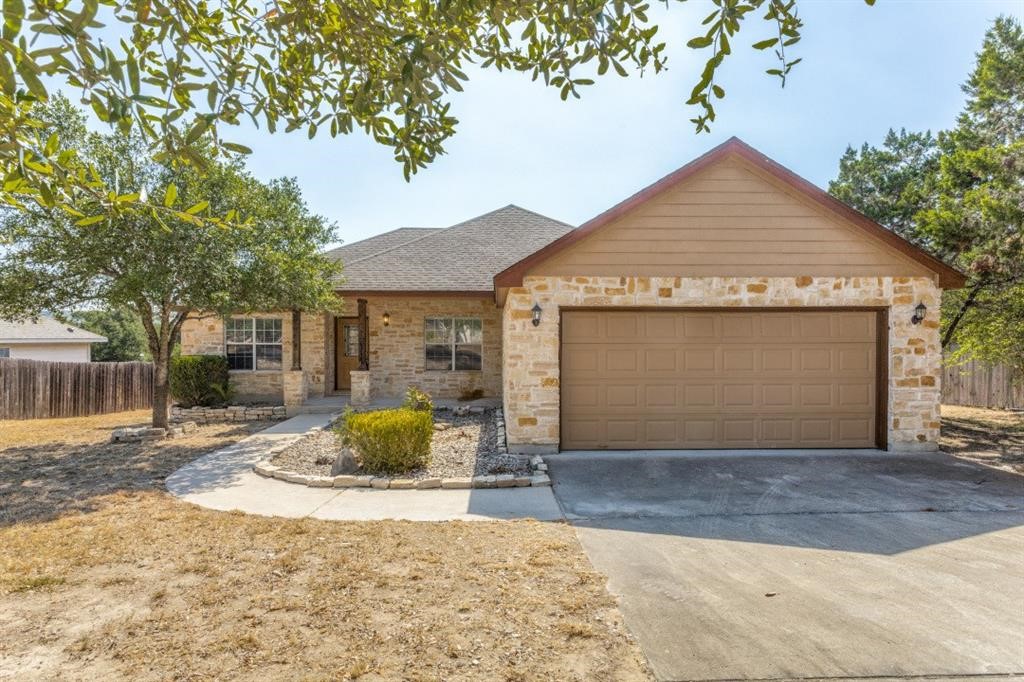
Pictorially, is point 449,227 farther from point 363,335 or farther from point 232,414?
point 232,414

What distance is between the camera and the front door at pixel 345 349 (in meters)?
15.5

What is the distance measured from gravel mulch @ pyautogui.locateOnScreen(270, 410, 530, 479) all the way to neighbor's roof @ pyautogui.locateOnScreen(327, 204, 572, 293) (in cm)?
418

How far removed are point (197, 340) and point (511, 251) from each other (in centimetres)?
893

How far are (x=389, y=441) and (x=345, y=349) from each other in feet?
30.0

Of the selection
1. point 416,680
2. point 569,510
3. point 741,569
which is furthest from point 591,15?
point 569,510

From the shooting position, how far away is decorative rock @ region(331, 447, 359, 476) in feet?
23.7

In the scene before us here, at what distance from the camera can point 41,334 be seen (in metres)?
23.4

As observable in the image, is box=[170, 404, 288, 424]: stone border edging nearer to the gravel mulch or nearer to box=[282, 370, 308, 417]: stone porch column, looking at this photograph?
box=[282, 370, 308, 417]: stone porch column

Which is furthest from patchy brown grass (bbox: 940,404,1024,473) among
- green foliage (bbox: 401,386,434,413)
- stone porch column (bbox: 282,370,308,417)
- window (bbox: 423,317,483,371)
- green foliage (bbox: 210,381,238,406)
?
green foliage (bbox: 210,381,238,406)

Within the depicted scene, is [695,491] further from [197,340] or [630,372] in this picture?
[197,340]

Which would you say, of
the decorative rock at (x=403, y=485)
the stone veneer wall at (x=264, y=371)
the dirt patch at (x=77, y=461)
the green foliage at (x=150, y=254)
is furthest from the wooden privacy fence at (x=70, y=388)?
the decorative rock at (x=403, y=485)

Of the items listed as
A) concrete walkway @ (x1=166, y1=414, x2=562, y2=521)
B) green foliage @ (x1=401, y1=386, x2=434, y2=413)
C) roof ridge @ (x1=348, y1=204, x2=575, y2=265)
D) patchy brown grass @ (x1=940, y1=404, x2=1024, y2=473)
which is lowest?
concrete walkway @ (x1=166, y1=414, x2=562, y2=521)

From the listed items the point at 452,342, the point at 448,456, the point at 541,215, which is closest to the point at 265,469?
the point at 448,456

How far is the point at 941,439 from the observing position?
974cm
